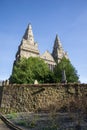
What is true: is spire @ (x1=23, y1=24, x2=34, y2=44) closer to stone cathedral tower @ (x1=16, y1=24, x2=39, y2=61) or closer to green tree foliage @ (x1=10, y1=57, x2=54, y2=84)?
stone cathedral tower @ (x1=16, y1=24, x2=39, y2=61)

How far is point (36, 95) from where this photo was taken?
56.1ft

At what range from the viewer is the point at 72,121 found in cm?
1213

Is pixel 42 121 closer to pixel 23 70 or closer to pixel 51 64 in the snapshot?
pixel 23 70

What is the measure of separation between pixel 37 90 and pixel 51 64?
6387cm

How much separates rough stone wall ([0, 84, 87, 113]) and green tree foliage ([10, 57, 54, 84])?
90.5 feet

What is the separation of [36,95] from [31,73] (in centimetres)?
3049

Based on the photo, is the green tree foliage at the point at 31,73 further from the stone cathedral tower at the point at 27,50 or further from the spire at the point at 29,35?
the spire at the point at 29,35

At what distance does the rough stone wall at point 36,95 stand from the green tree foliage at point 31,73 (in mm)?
27579

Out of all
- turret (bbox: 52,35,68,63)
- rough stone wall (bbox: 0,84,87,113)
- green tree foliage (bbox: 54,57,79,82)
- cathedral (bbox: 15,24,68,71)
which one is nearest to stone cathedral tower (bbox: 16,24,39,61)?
cathedral (bbox: 15,24,68,71)

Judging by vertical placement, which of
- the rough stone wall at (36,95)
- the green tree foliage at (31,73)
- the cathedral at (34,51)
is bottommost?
the rough stone wall at (36,95)

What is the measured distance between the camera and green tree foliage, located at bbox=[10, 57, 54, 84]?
45.9 meters

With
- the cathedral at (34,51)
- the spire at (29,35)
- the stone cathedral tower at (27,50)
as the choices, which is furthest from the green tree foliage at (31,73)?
the spire at (29,35)

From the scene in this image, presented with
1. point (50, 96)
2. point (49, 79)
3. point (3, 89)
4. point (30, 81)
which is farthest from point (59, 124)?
point (49, 79)

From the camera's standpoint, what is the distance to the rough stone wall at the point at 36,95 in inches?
648
